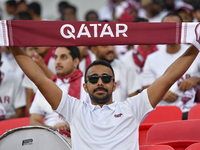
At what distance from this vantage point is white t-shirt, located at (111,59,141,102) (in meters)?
4.50

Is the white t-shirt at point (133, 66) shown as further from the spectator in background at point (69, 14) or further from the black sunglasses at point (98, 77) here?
the spectator in background at point (69, 14)

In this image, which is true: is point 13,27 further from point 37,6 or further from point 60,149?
point 37,6

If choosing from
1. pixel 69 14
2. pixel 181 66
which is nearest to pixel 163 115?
pixel 181 66

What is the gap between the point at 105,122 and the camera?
279 cm

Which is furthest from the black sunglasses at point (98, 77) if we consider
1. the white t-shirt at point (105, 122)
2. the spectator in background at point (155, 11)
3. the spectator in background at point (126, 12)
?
the spectator in background at point (155, 11)

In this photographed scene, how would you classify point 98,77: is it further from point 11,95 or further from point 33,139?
point 11,95

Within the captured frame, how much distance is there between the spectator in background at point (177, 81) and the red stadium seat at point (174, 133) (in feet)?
2.61

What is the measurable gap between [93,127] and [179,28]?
1062mm

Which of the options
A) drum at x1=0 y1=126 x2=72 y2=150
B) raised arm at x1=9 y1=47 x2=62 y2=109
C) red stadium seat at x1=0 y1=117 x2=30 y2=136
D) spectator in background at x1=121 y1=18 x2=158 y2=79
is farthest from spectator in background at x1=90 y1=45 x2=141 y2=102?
raised arm at x1=9 y1=47 x2=62 y2=109

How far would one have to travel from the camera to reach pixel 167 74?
2748 mm

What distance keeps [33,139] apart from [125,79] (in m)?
1.93

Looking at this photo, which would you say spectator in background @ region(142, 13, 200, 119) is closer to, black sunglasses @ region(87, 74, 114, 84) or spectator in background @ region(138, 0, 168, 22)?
black sunglasses @ region(87, 74, 114, 84)

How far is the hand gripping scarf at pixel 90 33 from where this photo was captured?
8.80ft

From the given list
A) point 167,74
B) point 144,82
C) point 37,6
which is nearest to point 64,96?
point 167,74
